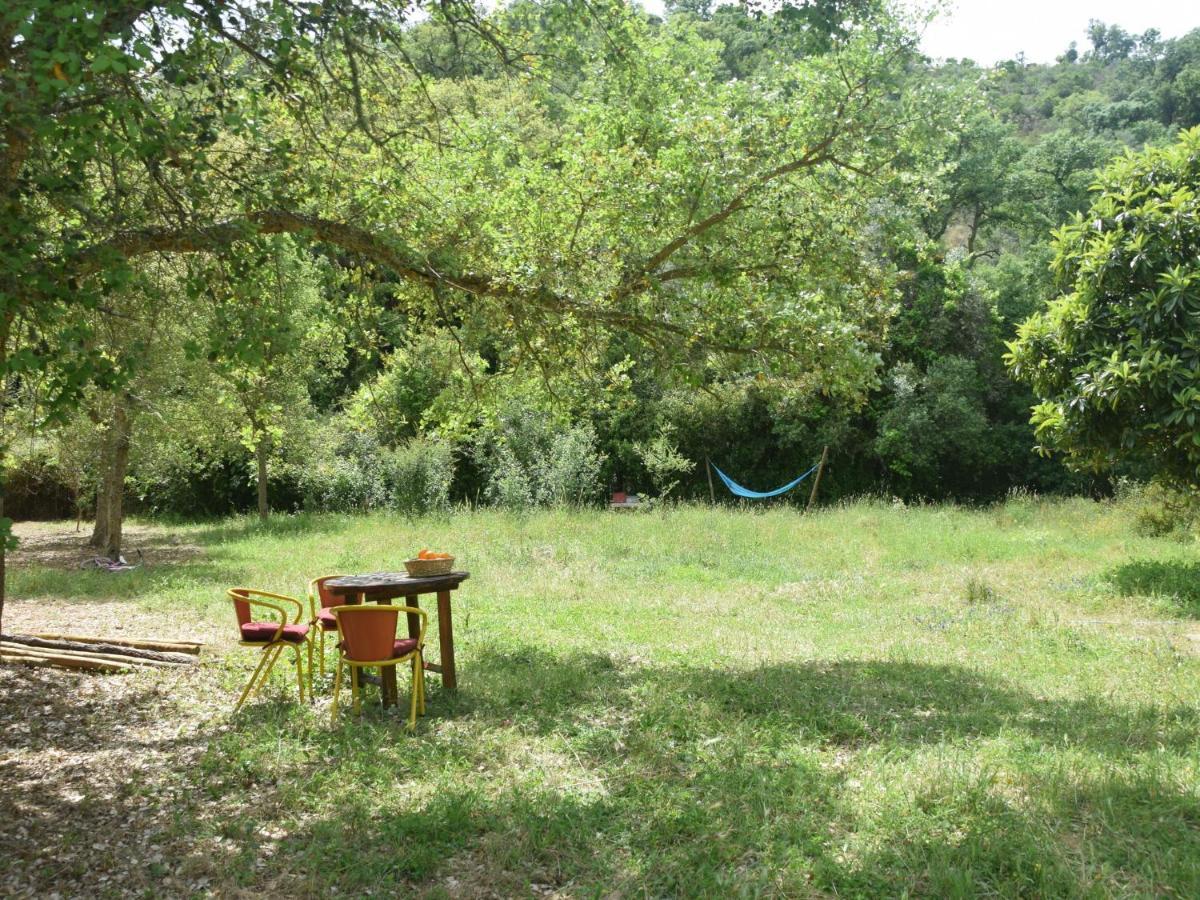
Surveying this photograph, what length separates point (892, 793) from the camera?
150 inches

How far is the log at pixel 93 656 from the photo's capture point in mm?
6281

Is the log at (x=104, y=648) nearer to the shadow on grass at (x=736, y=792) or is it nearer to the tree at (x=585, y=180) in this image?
the shadow on grass at (x=736, y=792)

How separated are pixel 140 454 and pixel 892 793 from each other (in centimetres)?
Result: 1374

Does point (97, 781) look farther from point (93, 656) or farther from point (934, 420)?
point (934, 420)

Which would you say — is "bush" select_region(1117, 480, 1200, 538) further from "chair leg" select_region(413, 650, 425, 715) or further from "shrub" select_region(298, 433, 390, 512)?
"shrub" select_region(298, 433, 390, 512)

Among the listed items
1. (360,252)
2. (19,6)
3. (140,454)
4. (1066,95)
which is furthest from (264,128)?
(1066,95)

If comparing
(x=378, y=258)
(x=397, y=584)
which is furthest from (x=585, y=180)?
(x=397, y=584)

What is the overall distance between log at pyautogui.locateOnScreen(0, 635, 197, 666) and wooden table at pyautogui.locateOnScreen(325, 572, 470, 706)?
5.04ft

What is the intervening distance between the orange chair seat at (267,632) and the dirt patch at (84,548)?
637cm

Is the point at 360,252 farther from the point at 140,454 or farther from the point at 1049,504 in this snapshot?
the point at 1049,504

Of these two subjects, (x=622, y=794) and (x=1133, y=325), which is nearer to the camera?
(x=622, y=794)

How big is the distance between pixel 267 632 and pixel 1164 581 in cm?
789

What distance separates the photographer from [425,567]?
18.4 ft

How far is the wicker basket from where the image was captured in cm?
559
